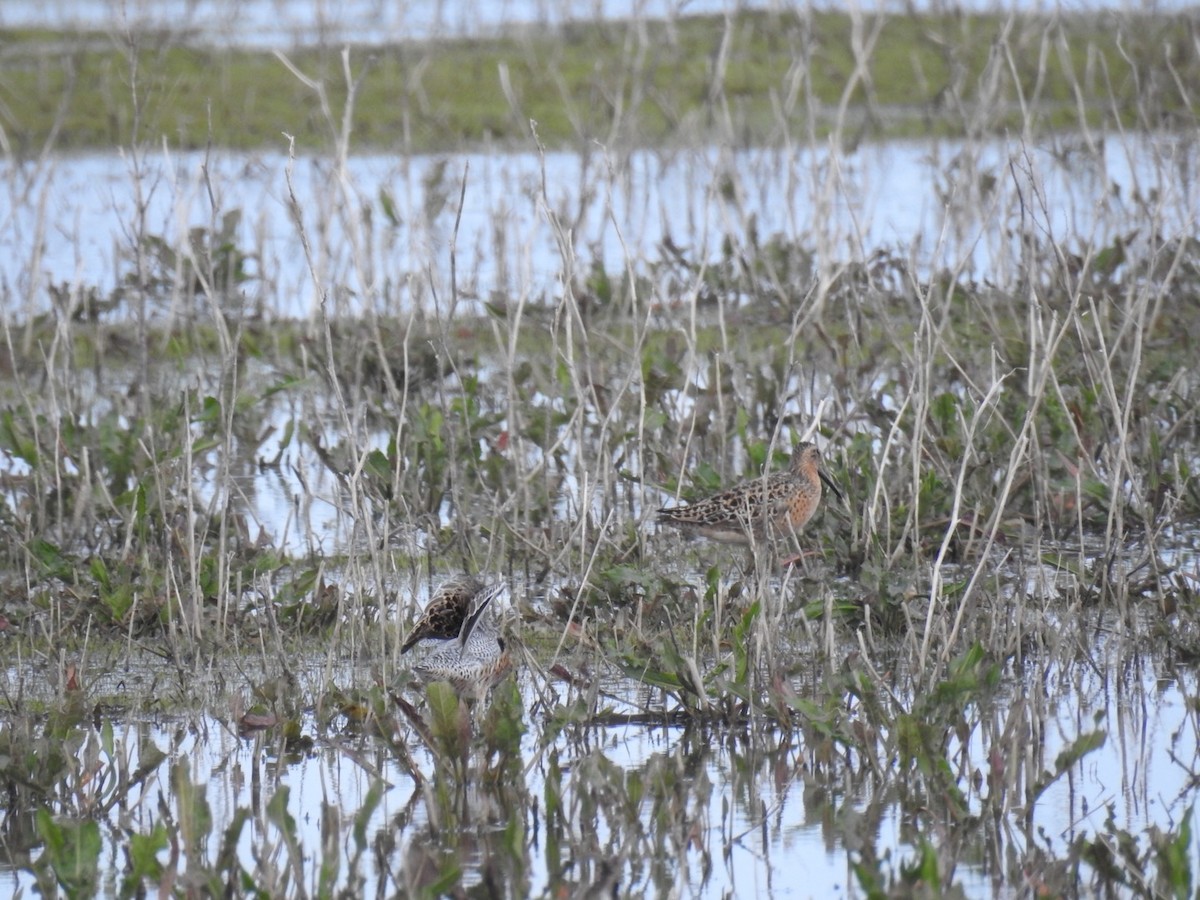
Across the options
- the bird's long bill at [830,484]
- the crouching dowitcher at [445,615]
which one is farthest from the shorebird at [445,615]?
the bird's long bill at [830,484]

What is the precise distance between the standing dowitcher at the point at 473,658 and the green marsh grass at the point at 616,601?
0.32 feet

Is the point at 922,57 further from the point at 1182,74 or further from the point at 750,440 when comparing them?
the point at 750,440

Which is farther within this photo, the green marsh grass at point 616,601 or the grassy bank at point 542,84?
the grassy bank at point 542,84

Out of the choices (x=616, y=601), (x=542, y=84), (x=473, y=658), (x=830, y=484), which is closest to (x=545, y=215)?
(x=830, y=484)

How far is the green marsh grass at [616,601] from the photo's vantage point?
12.9ft

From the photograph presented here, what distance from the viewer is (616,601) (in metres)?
5.61

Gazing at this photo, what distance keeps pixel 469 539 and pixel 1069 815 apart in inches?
107

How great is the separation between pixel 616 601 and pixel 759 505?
832 millimetres

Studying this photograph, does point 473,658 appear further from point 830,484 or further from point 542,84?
point 542,84

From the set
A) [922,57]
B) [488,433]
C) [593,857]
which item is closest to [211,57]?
[922,57]

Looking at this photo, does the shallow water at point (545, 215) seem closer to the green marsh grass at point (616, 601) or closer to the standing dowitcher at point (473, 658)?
the green marsh grass at point (616, 601)

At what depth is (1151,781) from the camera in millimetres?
4348

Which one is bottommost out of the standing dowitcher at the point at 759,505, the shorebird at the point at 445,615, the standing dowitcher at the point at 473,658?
the standing dowitcher at the point at 473,658

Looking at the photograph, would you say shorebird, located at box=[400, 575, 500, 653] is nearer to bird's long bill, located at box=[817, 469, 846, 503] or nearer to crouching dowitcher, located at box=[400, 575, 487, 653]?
crouching dowitcher, located at box=[400, 575, 487, 653]
